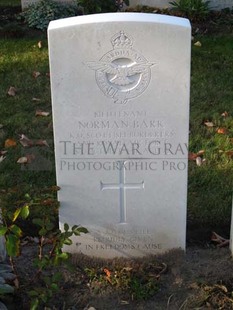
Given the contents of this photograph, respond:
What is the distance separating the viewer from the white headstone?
3.17 meters

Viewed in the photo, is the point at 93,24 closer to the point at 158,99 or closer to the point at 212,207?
the point at 158,99

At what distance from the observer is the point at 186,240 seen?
13.0 ft

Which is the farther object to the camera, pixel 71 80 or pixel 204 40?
pixel 204 40

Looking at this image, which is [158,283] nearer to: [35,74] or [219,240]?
[219,240]

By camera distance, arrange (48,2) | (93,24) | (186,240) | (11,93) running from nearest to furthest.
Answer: (93,24), (186,240), (11,93), (48,2)

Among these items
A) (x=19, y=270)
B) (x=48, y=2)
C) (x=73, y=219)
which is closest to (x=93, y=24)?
(x=73, y=219)

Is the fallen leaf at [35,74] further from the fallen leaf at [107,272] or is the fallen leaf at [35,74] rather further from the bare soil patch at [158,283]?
the fallen leaf at [107,272]

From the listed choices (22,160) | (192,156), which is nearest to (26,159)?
(22,160)

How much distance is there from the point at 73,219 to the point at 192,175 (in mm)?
1354

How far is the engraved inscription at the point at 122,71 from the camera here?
10.5ft

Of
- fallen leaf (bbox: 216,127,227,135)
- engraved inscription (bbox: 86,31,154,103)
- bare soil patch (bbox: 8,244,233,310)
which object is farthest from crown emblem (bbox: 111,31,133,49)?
fallen leaf (bbox: 216,127,227,135)

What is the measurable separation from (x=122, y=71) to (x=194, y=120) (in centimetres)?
232

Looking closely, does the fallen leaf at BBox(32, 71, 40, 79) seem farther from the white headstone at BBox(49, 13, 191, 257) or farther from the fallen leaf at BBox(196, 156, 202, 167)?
the white headstone at BBox(49, 13, 191, 257)

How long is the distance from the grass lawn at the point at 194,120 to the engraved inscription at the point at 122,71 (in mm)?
865
